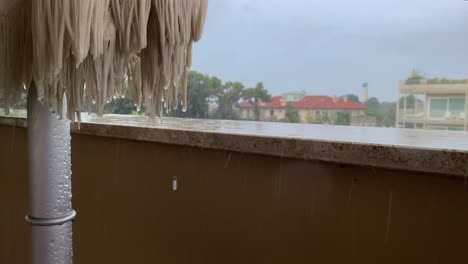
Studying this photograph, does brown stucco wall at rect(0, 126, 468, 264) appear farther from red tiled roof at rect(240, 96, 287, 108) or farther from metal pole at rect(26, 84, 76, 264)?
metal pole at rect(26, 84, 76, 264)

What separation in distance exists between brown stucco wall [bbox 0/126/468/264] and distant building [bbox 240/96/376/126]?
0.26m

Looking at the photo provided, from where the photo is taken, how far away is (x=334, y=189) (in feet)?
Answer: 2.98

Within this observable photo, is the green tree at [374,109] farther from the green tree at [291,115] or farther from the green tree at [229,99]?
the green tree at [229,99]

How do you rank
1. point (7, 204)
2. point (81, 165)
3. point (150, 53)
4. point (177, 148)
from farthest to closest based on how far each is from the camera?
1. point (7, 204)
2. point (81, 165)
3. point (177, 148)
4. point (150, 53)

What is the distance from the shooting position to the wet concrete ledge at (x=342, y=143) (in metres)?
0.75

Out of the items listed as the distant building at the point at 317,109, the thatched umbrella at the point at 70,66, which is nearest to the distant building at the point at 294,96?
the distant building at the point at 317,109

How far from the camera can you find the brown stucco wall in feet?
2.63

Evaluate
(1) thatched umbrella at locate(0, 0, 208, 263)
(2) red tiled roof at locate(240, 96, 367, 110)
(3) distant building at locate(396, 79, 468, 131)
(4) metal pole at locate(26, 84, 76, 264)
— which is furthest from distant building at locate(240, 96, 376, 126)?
(4) metal pole at locate(26, 84, 76, 264)

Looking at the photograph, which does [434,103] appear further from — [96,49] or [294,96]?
[96,49]

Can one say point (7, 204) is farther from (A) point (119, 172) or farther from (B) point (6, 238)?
(A) point (119, 172)

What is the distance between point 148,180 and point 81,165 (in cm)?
46

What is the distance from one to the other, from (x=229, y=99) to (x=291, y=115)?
0.24 metres

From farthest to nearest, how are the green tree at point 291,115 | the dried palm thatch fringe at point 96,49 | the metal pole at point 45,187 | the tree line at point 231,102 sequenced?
the green tree at point 291,115 → the tree line at point 231,102 → the metal pole at point 45,187 → the dried palm thatch fringe at point 96,49

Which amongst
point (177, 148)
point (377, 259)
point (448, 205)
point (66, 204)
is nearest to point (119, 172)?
point (177, 148)
